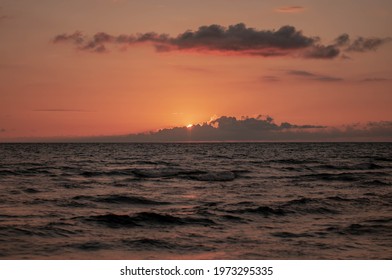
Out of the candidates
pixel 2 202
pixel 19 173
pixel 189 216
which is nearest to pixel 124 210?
pixel 189 216

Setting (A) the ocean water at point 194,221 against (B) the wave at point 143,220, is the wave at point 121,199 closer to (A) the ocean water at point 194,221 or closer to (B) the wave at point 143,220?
(A) the ocean water at point 194,221

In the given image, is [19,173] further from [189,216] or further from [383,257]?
[383,257]

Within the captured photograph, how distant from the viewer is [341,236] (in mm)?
16812

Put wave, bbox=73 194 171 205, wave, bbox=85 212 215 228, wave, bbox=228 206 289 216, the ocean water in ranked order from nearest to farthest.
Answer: the ocean water, wave, bbox=85 212 215 228, wave, bbox=228 206 289 216, wave, bbox=73 194 171 205

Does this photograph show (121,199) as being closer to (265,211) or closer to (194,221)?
(194,221)

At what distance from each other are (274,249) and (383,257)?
10.9 feet

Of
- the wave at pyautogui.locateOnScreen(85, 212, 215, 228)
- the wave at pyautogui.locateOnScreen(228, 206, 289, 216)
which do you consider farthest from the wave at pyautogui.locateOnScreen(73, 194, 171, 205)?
the wave at pyautogui.locateOnScreen(228, 206, 289, 216)

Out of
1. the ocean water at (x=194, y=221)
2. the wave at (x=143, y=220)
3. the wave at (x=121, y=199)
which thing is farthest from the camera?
the wave at (x=121, y=199)

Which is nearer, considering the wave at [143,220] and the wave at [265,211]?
the wave at [143,220]

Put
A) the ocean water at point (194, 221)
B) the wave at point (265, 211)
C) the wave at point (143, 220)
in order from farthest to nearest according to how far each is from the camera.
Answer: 1. the wave at point (265, 211)
2. the wave at point (143, 220)
3. the ocean water at point (194, 221)

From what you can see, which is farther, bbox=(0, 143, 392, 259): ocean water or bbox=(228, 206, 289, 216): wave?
bbox=(228, 206, 289, 216): wave

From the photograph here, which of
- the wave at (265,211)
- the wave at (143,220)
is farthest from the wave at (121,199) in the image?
the wave at (265,211)

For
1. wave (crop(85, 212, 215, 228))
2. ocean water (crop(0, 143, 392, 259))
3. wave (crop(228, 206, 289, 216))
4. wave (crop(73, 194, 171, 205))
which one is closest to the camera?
ocean water (crop(0, 143, 392, 259))

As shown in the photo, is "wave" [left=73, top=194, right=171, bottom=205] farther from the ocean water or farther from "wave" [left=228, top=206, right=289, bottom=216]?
"wave" [left=228, top=206, right=289, bottom=216]
